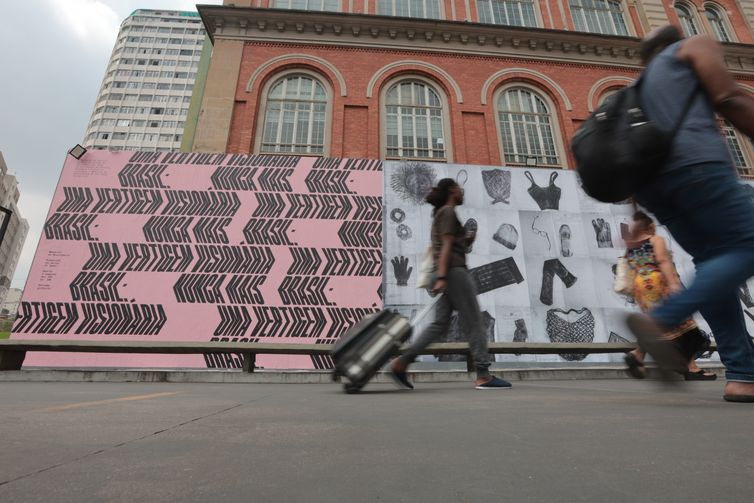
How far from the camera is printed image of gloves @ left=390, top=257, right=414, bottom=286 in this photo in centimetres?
802

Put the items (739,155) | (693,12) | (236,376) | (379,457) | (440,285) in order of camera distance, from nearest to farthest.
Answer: (379,457) → (440,285) → (236,376) → (739,155) → (693,12)

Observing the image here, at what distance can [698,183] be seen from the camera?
1.74 metres

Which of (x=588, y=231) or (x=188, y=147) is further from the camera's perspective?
(x=188, y=147)

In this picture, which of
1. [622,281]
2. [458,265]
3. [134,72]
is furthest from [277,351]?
[134,72]

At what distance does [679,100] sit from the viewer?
1.84m

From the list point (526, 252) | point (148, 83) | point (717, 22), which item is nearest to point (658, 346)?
point (526, 252)

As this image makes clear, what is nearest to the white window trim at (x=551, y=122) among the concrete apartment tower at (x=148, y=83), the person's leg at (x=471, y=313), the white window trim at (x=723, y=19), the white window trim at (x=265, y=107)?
the white window trim at (x=265, y=107)

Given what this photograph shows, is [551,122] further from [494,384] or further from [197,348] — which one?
[197,348]

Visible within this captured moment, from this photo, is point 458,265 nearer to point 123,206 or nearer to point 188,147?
point 123,206

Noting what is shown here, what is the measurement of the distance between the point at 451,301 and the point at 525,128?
11.0 metres

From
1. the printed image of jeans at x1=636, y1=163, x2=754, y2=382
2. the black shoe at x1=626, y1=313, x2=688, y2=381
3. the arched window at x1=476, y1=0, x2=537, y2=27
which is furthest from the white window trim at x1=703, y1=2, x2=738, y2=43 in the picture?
the black shoe at x1=626, y1=313, x2=688, y2=381

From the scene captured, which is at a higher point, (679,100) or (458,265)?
(679,100)

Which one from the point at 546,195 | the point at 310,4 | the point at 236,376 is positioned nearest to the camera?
the point at 236,376

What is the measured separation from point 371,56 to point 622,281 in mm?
11619
